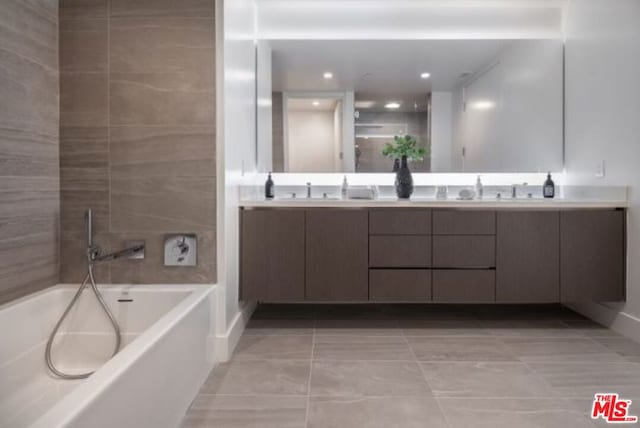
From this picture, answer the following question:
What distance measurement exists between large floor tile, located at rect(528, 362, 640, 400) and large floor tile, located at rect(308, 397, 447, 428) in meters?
0.63

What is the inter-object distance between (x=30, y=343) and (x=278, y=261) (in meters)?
1.28

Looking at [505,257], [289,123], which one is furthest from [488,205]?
[289,123]

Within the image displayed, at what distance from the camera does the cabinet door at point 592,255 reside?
2.55m

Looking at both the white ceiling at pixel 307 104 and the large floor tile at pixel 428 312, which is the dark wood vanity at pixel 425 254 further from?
the white ceiling at pixel 307 104

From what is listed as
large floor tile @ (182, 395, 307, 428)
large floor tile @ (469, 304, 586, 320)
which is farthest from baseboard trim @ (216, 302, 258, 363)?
large floor tile @ (469, 304, 586, 320)

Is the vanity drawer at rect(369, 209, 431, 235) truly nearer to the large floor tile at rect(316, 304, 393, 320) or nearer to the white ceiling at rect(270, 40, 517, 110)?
the large floor tile at rect(316, 304, 393, 320)

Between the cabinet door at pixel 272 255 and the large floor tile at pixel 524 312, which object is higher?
the cabinet door at pixel 272 255

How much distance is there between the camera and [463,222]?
2594mm

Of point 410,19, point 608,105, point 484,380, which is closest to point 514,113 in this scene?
point 608,105

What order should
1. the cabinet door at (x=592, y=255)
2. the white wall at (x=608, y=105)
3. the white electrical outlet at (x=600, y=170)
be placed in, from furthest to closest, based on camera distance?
the white electrical outlet at (x=600, y=170) < the cabinet door at (x=592, y=255) < the white wall at (x=608, y=105)

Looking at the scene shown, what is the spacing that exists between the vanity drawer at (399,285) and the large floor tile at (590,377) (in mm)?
706

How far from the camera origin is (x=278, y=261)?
8.45 ft

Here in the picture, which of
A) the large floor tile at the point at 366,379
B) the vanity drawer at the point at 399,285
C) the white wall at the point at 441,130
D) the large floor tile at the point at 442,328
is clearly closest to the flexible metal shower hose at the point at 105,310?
the large floor tile at the point at 366,379

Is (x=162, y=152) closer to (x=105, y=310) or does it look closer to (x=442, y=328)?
(x=105, y=310)
